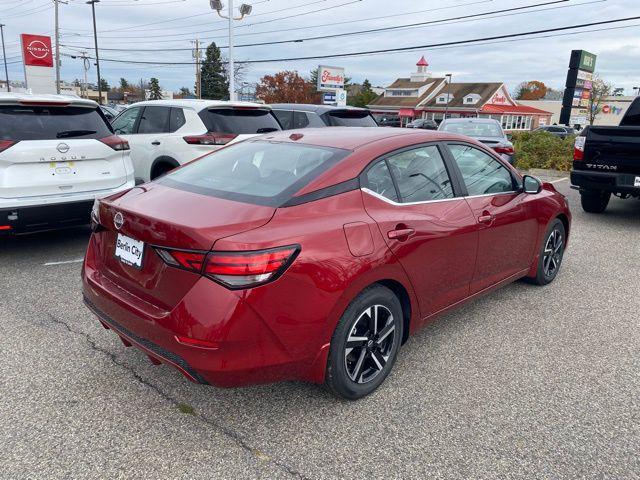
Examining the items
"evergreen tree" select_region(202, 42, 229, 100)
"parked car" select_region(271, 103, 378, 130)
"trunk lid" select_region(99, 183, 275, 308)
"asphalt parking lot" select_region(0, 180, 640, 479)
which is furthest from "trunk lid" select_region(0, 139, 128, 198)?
"evergreen tree" select_region(202, 42, 229, 100)

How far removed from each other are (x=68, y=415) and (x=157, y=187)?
1397 millimetres

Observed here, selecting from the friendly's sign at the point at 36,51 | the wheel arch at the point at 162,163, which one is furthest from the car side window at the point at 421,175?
the friendly's sign at the point at 36,51

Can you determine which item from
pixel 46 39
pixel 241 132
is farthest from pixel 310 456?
pixel 46 39

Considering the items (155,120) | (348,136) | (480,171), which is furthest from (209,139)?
(480,171)

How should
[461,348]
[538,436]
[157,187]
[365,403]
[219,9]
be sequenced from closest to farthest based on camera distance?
1. [538,436]
2. [365,403]
3. [157,187]
4. [461,348]
5. [219,9]

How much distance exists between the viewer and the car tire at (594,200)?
8.67 metres

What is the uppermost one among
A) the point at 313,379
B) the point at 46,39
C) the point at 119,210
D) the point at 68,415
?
the point at 46,39

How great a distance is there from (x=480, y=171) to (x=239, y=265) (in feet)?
7.91

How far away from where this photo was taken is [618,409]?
298 centimetres

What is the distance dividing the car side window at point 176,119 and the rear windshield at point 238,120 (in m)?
0.32

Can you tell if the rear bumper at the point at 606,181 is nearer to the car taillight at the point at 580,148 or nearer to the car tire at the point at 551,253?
the car taillight at the point at 580,148

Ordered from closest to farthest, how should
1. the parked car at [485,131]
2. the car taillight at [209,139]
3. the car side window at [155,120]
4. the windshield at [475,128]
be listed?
1. the car taillight at [209,139]
2. the car side window at [155,120]
3. the parked car at [485,131]
4. the windshield at [475,128]

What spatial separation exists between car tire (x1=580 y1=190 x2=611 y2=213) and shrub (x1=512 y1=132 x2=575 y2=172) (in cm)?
664

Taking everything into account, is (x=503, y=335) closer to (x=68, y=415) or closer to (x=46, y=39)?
(x=68, y=415)
